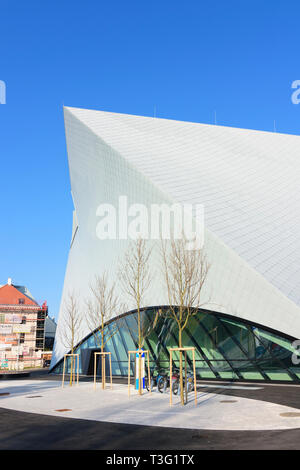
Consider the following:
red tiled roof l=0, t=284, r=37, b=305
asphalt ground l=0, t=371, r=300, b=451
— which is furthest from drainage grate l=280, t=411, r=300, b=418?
red tiled roof l=0, t=284, r=37, b=305

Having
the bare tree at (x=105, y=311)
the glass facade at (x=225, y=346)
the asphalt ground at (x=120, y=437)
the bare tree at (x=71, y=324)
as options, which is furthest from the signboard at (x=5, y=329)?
the asphalt ground at (x=120, y=437)

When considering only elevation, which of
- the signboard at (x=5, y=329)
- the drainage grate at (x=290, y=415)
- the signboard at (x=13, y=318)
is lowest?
the drainage grate at (x=290, y=415)

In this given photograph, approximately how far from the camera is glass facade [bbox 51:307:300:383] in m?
21.2

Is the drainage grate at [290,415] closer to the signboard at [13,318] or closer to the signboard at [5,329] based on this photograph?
the signboard at [5,329]

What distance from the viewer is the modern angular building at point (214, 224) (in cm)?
2148

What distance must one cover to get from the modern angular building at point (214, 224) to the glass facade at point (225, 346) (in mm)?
61

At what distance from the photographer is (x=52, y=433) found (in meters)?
9.68

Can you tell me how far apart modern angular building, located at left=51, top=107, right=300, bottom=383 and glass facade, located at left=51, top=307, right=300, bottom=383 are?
6 centimetres

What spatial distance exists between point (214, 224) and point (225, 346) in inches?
271

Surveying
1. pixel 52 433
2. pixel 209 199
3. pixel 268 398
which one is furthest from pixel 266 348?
pixel 52 433

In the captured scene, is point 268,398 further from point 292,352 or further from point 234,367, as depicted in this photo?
point 234,367

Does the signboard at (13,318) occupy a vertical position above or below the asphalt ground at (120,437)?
above

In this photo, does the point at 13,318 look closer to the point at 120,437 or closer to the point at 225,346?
the point at 225,346
